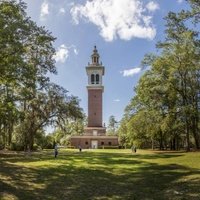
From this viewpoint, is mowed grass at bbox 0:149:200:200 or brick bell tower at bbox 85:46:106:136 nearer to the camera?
mowed grass at bbox 0:149:200:200

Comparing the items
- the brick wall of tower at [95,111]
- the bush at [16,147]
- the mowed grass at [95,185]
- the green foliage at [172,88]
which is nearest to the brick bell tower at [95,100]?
the brick wall of tower at [95,111]

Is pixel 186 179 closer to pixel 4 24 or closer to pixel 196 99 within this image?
pixel 4 24

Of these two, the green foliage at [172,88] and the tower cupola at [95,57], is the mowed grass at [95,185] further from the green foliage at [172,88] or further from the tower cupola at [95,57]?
the tower cupola at [95,57]

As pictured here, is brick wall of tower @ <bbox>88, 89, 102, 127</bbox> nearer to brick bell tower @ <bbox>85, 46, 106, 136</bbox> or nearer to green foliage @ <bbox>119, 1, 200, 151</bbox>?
brick bell tower @ <bbox>85, 46, 106, 136</bbox>

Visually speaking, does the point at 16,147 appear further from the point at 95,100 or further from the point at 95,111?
the point at 95,100

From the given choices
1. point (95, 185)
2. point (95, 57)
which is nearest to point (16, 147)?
point (95, 57)

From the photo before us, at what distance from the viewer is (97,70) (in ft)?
330

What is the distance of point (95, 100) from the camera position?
9575 centimetres

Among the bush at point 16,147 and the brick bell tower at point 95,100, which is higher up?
the brick bell tower at point 95,100

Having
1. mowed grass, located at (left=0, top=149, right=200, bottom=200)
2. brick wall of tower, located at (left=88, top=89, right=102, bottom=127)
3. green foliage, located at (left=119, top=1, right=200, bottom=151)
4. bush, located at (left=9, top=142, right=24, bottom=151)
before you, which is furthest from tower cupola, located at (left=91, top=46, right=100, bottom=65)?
mowed grass, located at (left=0, top=149, right=200, bottom=200)

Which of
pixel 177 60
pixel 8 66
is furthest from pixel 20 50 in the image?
pixel 177 60

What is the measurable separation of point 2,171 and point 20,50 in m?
7.77

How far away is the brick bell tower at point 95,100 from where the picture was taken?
93.7 meters

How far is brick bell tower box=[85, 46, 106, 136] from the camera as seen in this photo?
93688 mm
